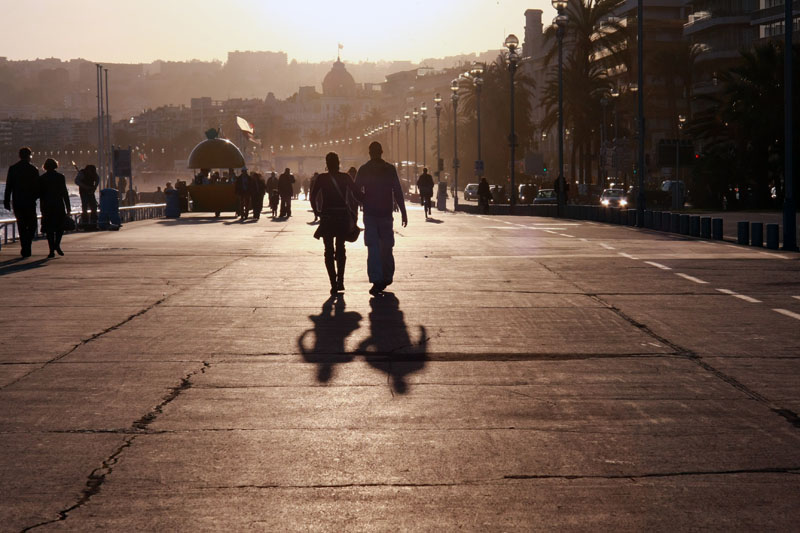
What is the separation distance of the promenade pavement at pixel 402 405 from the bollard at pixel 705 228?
12.1 metres

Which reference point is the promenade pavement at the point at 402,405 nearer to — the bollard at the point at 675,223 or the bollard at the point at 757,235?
the bollard at the point at 757,235

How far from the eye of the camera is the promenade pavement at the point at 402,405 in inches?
223

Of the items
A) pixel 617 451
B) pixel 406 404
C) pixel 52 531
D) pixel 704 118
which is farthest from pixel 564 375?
pixel 704 118

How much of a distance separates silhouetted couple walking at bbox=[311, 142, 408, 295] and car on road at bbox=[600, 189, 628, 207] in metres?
53.5

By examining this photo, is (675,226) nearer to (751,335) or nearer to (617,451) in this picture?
(751,335)

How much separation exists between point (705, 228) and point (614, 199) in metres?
42.5

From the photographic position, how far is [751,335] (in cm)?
1144

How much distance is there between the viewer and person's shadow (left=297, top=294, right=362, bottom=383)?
10.0 meters

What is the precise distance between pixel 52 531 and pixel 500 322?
767 cm

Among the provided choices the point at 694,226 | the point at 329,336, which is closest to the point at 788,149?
the point at 694,226

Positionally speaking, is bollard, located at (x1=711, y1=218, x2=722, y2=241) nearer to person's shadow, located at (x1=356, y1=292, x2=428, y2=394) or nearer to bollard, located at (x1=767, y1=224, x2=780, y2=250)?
bollard, located at (x1=767, y1=224, x2=780, y2=250)

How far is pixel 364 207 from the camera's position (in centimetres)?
1609

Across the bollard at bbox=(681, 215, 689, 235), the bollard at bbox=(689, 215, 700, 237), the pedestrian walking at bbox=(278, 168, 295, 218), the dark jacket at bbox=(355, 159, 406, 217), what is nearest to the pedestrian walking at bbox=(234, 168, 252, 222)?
the pedestrian walking at bbox=(278, 168, 295, 218)

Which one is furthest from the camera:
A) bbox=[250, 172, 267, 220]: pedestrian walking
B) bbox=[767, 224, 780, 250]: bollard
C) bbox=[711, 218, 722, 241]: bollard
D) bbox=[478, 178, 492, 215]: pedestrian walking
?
bbox=[478, 178, 492, 215]: pedestrian walking
